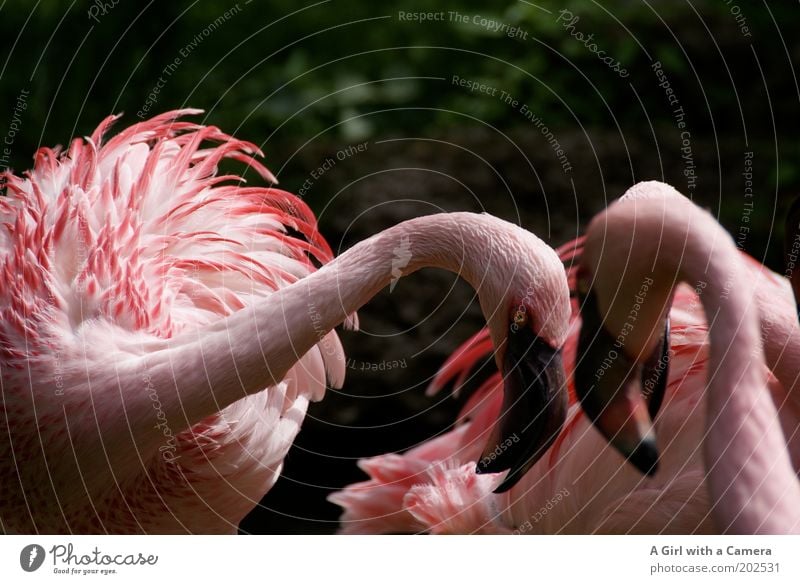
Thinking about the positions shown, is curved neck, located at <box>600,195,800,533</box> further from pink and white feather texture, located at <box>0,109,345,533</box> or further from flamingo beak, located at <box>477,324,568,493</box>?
pink and white feather texture, located at <box>0,109,345,533</box>

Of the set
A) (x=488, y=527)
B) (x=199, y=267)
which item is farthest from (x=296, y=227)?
(x=488, y=527)

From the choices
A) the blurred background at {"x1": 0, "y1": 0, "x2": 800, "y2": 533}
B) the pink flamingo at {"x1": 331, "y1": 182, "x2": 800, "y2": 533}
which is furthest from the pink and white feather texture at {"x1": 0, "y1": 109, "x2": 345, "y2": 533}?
the blurred background at {"x1": 0, "y1": 0, "x2": 800, "y2": 533}

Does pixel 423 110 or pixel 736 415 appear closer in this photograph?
pixel 736 415

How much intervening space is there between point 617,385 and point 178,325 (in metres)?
0.75

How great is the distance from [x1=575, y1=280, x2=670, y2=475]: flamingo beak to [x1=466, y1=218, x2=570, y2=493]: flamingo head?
5 centimetres

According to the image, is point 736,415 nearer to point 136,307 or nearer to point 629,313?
point 629,313

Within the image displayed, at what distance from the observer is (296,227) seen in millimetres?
1752

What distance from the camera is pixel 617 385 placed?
4.18 feet

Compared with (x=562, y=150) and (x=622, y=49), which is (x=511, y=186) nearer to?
(x=562, y=150)

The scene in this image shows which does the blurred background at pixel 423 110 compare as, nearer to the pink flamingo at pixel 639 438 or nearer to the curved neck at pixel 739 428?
the pink flamingo at pixel 639 438

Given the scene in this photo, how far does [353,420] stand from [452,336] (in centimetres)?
39
